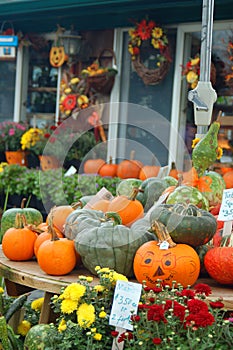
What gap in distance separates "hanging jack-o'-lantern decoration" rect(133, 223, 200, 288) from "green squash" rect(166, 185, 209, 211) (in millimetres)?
424

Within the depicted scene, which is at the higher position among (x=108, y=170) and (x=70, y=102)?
(x=70, y=102)

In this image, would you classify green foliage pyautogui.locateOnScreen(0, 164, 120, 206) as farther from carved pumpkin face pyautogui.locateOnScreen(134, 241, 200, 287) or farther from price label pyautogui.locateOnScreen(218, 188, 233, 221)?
carved pumpkin face pyautogui.locateOnScreen(134, 241, 200, 287)

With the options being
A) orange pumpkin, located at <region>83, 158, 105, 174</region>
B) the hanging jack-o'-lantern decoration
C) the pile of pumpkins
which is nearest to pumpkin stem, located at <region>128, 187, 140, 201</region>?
the pile of pumpkins

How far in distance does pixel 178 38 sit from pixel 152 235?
4616 millimetres

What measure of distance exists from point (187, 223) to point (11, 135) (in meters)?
5.42

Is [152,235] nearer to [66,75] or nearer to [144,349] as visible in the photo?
[144,349]

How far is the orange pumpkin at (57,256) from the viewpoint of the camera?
3154 mm

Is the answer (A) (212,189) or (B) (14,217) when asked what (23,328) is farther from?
(A) (212,189)

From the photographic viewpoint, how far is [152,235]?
325 centimetres

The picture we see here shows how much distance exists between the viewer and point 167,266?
3.01 metres

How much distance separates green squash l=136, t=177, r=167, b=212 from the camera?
378 centimetres

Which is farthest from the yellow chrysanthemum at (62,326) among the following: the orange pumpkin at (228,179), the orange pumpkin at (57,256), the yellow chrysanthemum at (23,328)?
the orange pumpkin at (228,179)

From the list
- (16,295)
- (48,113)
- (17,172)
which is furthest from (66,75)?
(16,295)

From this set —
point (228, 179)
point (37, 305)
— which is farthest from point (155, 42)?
point (37, 305)
